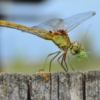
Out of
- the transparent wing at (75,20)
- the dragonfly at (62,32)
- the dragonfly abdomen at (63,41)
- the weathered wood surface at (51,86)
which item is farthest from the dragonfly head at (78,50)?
the weathered wood surface at (51,86)

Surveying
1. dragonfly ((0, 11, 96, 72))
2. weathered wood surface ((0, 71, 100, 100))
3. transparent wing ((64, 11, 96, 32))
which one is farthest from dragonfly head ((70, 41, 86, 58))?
weathered wood surface ((0, 71, 100, 100))

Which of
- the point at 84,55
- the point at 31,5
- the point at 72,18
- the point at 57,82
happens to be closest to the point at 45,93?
the point at 57,82

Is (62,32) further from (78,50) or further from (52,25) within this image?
(78,50)

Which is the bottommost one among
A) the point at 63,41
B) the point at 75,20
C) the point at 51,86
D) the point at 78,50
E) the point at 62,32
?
the point at 51,86

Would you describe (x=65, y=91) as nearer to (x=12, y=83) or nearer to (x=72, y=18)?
(x=12, y=83)

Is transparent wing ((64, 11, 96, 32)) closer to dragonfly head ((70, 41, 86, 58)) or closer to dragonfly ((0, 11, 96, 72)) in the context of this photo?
dragonfly ((0, 11, 96, 72))

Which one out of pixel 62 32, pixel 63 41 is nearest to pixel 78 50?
pixel 63 41
